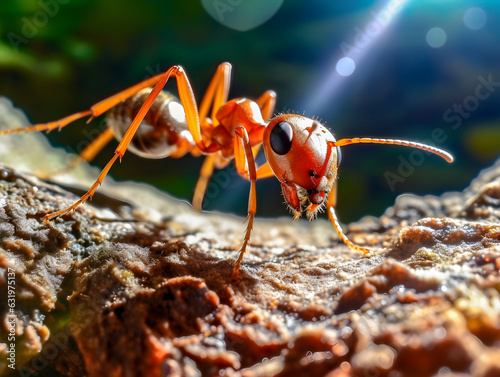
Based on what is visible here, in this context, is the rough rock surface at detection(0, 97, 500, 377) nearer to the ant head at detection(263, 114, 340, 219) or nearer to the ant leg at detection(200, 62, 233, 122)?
the ant head at detection(263, 114, 340, 219)

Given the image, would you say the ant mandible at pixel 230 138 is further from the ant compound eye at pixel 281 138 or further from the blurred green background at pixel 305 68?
the blurred green background at pixel 305 68

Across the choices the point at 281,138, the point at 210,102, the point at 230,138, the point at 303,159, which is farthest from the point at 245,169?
the point at 210,102

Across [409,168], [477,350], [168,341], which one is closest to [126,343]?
[168,341]

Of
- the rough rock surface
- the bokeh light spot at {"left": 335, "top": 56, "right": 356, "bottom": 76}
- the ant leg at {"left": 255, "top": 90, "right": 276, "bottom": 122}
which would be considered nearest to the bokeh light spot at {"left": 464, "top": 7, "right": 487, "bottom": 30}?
the bokeh light spot at {"left": 335, "top": 56, "right": 356, "bottom": 76}

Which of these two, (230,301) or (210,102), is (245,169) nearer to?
(210,102)

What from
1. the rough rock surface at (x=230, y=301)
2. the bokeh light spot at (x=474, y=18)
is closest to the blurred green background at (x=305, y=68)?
the bokeh light spot at (x=474, y=18)

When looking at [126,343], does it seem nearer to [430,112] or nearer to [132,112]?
[132,112]
